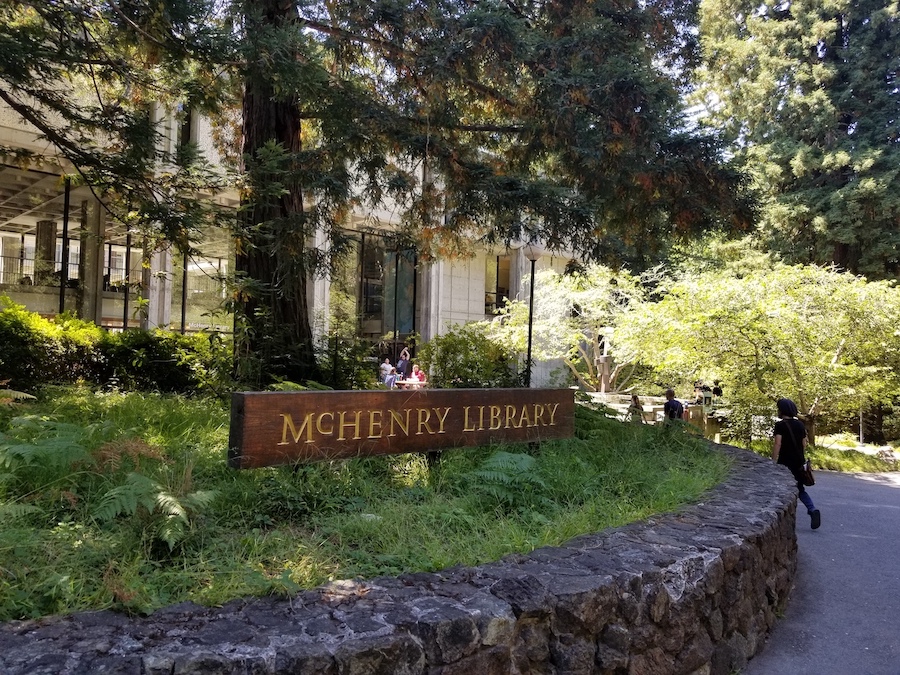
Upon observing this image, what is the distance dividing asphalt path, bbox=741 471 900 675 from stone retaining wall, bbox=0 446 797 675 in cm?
29

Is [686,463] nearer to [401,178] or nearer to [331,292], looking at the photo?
[401,178]

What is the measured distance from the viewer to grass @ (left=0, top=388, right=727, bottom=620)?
2990mm

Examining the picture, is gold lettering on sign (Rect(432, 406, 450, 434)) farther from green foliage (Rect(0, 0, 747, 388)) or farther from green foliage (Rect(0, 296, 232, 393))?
→ green foliage (Rect(0, 296, 232, 393))

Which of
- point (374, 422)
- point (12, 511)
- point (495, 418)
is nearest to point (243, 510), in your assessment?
point (374, 422)

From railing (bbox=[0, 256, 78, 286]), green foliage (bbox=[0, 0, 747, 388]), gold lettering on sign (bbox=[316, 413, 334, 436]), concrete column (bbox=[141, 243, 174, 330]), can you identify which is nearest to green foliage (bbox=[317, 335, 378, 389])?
green foliage (bbox=[0, 0, 747, 388])

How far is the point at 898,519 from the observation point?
9.03 m

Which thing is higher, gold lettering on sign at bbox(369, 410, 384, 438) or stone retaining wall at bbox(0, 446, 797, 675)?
gold lettering on sign at bbox(369, 410, 384, 438)

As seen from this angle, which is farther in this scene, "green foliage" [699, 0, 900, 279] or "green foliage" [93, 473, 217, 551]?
"green foliage" [699, 0, 900, 279]

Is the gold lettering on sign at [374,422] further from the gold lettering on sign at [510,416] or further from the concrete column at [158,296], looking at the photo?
the concrete column at [158,296]

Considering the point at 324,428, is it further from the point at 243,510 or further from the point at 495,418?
the point at 495,418

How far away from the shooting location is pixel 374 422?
5113mm

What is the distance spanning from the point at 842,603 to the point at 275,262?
7.54 metres

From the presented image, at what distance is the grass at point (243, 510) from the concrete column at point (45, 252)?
1296cm

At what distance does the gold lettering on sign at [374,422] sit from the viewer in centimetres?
509
